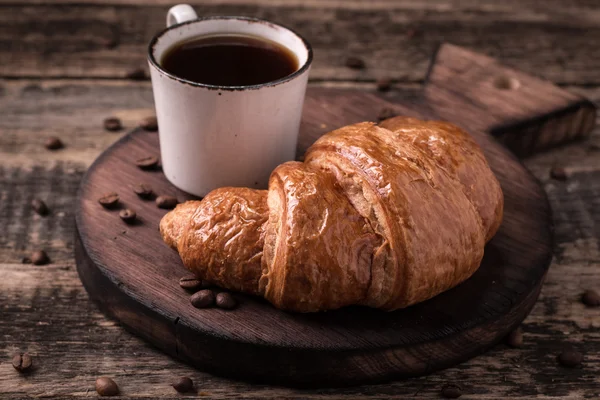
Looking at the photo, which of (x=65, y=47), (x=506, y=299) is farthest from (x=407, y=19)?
(x=506, y=299)

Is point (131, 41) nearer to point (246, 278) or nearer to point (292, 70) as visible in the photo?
point (292, 70)

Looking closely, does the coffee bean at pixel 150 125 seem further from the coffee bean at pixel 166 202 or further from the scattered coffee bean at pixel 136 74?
the scattered coffee bean at pixel 136 74

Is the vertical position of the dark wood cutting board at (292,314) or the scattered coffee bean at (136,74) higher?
the dark wood cutting board at (292,314)

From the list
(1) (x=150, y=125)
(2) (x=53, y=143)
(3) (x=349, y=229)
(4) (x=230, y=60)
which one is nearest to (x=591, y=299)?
(3) (x=349, y=229)

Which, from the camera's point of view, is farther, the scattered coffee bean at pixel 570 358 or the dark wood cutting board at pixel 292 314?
the scattered coffee bean at pixel 570 358

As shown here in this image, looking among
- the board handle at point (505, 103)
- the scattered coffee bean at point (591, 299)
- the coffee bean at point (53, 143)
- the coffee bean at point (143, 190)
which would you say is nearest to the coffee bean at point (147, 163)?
the coffee bean at point (143, 190)

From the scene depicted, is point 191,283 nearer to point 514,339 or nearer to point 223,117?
point 223,117

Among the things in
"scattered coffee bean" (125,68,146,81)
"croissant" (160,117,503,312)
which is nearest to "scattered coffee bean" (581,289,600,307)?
"croissant" (160,117,503,312)
